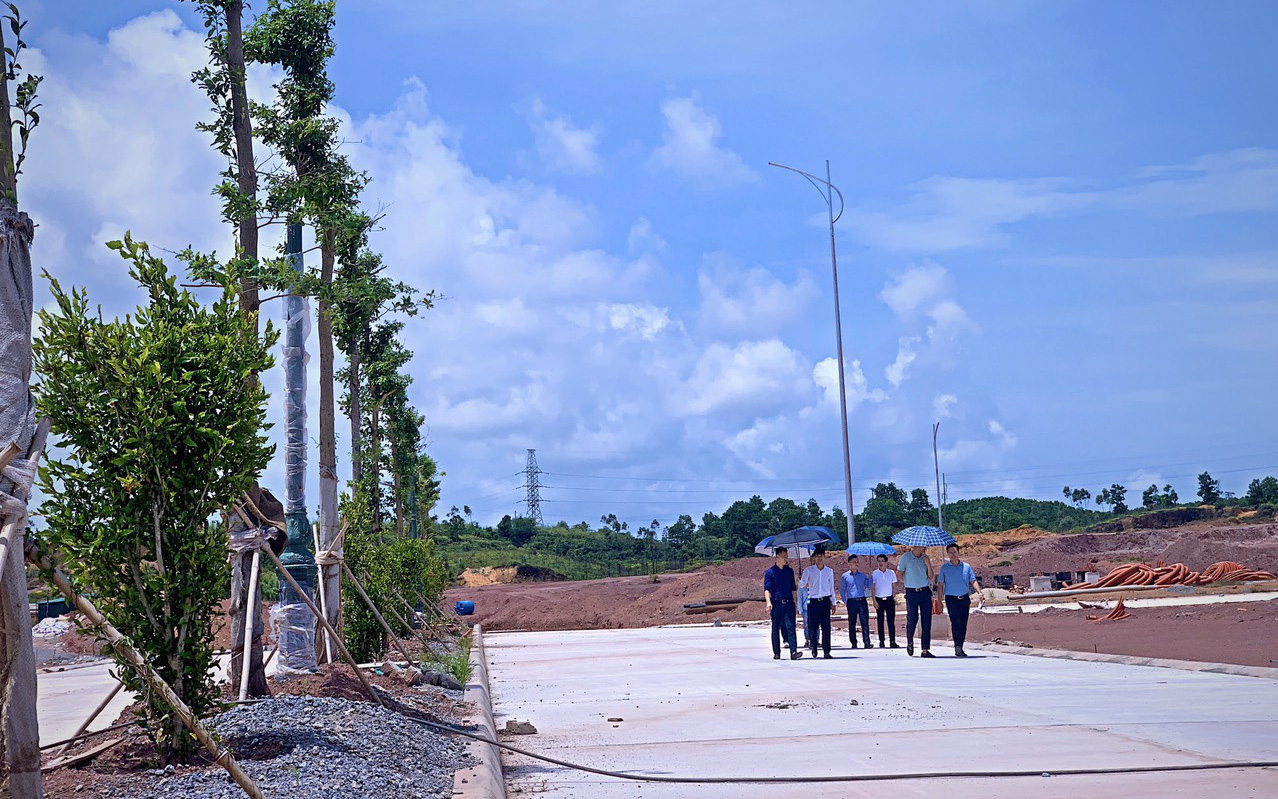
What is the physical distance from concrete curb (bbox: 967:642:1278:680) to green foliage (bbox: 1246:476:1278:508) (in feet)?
296

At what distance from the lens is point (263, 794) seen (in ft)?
22.1

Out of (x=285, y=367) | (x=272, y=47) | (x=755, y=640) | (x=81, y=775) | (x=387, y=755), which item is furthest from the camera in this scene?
(x=755, y=640)

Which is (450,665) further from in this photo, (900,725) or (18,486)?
(18,486)

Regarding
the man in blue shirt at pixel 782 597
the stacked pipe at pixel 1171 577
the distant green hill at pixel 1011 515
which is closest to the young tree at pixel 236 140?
the man in blue shirt at pixel 782 597

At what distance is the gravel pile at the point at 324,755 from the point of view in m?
7.16

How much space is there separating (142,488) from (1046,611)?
30.5m

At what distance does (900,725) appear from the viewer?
447 inches

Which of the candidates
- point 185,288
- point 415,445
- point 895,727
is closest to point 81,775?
point 185,288

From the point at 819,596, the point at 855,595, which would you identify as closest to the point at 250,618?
the point at 819,596

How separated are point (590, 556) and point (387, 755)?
90.2 meters

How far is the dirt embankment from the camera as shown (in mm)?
43406

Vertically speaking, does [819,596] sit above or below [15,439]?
below

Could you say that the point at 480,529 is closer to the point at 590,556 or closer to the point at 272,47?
the point at 590,556

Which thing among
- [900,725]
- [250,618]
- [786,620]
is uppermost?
[250,618]
